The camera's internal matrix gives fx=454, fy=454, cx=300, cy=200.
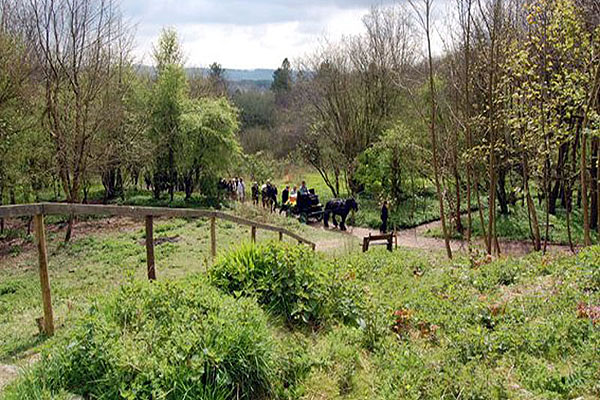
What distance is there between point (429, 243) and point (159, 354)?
558 inches

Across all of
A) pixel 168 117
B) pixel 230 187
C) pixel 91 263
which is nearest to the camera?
pixel 91 263

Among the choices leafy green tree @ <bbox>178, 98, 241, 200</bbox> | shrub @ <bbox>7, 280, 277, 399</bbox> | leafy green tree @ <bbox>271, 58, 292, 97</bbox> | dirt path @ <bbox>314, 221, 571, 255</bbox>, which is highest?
leafy green tree @ <bbox>271, 58, 292, 97</bbox>

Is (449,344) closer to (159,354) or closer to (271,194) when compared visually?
(159,354)

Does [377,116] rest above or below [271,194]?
above

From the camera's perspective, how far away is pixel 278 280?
4.54m

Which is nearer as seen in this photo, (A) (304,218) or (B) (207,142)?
(A) (304,218)

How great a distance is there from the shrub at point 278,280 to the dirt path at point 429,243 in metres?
8.34

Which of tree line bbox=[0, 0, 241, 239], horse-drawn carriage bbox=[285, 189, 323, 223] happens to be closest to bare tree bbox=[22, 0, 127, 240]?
tree line bbox=[0, 0, 241, 239]

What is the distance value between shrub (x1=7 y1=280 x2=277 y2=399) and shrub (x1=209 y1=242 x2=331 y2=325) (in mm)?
849

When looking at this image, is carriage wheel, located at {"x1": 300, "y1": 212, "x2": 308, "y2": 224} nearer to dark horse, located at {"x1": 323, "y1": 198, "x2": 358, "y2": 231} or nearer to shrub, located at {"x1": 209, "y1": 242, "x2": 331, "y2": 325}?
dark horse, located at {"x1": 323, "y1": 198, "x2": 358, "y2": 231}

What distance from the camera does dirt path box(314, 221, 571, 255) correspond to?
13.9 meters

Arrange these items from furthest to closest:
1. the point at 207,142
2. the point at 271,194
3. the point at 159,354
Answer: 1. the point at 207,142
2. the point at 271,194
3. the point at 159,354

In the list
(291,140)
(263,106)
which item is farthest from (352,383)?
(263,106)

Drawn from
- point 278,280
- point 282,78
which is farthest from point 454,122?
point 282,78
